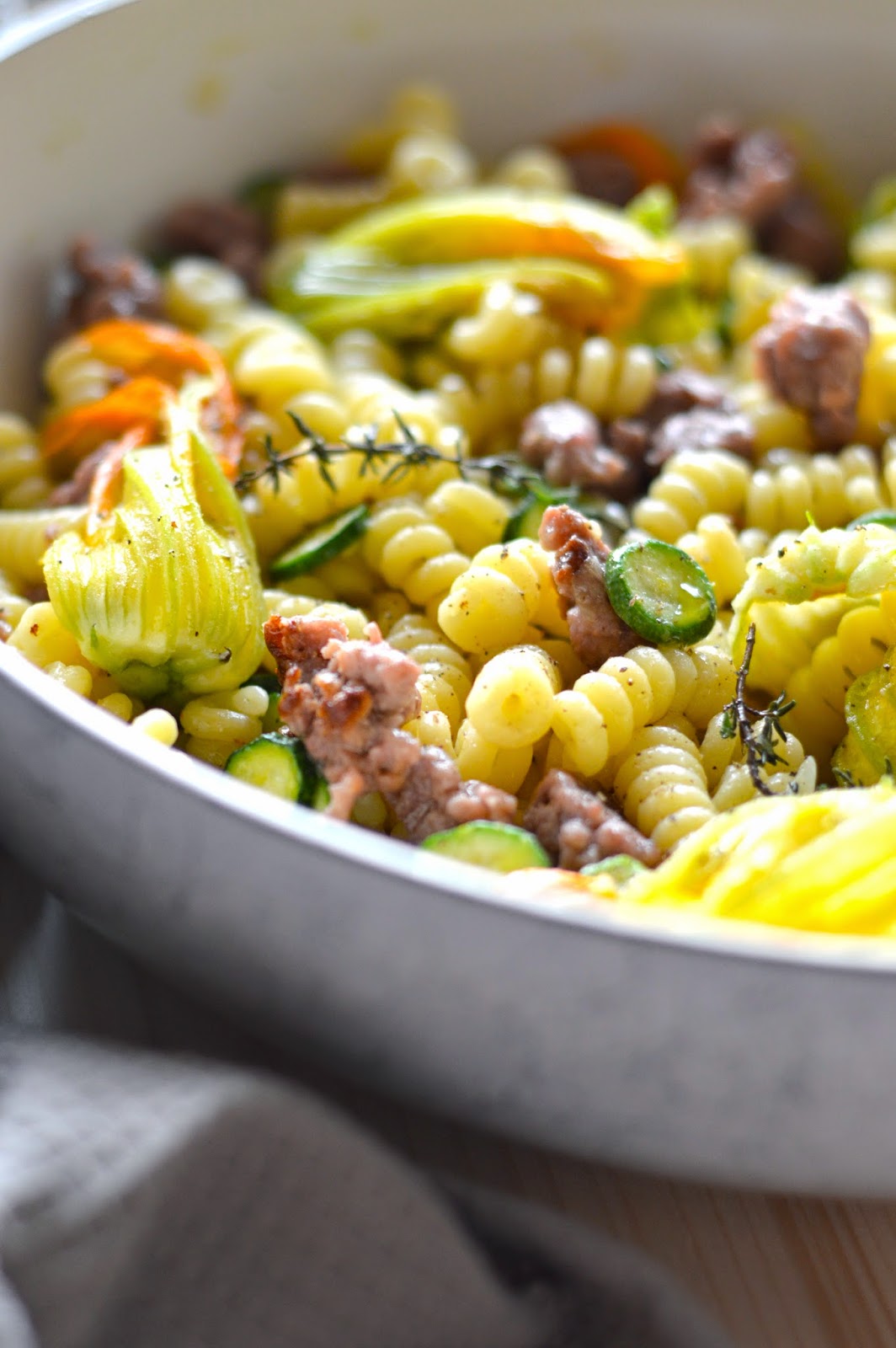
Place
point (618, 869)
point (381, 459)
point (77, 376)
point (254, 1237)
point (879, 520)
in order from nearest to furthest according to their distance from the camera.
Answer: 1. point (254, 1237)
2. point (618, 869)
3. point (879, 520)
4. point (381, 459)
5. point (77, 376)

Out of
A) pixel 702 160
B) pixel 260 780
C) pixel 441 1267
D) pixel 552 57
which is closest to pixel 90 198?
pixel 552 57

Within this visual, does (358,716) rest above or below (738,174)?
above

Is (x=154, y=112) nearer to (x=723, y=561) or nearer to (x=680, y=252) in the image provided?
(x=680, y=252)

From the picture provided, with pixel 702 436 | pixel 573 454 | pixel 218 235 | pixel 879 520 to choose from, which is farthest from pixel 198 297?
pixel 879 520

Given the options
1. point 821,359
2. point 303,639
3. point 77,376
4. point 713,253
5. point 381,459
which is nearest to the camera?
point 303,639

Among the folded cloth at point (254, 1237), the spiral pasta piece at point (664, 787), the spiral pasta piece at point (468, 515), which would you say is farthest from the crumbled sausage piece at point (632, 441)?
the folded cloth at point (254, 1237)

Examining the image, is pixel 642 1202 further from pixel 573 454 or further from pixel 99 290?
pixel 99 290
